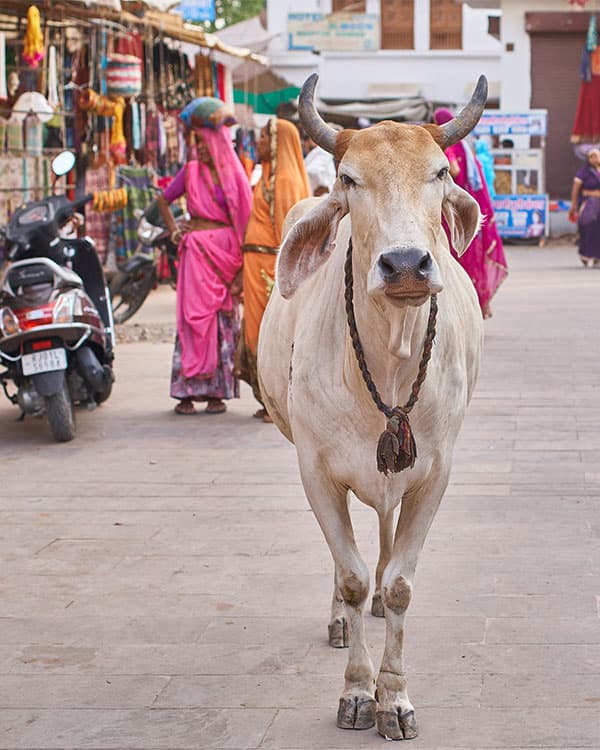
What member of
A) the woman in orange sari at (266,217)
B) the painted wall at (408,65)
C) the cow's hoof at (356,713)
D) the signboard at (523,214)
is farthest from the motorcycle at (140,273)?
the painted wall at (408,65)

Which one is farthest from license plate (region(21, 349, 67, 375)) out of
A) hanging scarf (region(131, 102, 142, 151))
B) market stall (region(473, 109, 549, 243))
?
market stall (region(473, 109, 549, 243))

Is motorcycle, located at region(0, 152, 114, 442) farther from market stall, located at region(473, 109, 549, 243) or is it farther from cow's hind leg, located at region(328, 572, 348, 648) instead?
market stall, located at region(473, 109, 549, 243)

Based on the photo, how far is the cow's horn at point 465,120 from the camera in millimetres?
3832

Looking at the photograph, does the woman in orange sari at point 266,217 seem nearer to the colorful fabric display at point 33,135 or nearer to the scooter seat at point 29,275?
the scooter seat at point 29,275

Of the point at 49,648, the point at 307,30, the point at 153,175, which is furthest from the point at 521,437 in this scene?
the point at 307,30

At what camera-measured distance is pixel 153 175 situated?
15.8 m

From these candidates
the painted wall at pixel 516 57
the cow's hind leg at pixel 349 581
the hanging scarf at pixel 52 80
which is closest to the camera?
the cow's hind leg at pixel 349 581

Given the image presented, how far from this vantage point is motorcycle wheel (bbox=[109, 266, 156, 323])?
13.4m

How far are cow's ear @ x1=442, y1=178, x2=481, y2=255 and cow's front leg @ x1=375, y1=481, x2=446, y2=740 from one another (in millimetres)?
688

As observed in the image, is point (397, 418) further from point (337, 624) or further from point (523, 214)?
point (523, 214)

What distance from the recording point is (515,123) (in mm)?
26500

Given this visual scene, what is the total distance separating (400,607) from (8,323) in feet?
15.0

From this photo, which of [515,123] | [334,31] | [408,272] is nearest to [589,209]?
[515,123]

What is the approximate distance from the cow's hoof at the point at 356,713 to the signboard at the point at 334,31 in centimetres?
3105
